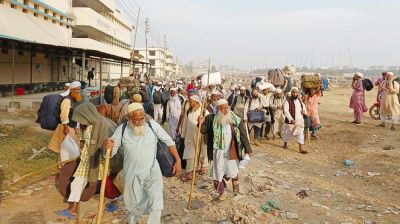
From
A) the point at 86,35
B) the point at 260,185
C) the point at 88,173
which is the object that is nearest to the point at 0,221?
the point at 88,173

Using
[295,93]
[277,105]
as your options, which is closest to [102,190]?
[295,93]

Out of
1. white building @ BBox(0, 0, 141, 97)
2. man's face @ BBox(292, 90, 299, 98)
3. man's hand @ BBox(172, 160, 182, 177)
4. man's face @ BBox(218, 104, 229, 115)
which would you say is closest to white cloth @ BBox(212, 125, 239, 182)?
man's face @ BBox(218, 104, 229, 115)

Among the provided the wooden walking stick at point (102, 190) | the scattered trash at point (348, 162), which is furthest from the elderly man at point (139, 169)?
the scattered trash at point (348, 162)

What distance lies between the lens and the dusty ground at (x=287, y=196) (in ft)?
15.5

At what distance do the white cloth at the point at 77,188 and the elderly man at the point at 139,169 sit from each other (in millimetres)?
990

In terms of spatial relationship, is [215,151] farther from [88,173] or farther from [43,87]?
[43,87]

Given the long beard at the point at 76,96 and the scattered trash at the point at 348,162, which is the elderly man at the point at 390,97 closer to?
the scattered trash at the point at 348,162

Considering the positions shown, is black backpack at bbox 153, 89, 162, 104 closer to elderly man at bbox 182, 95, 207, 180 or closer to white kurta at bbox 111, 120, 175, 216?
elderly man at bbox 182, 95, 207, 180

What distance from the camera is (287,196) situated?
560cm

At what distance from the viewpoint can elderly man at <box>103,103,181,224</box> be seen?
3.63 metres

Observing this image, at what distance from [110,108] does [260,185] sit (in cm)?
305

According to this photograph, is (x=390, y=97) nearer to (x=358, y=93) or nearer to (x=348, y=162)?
(x=358, y=93)

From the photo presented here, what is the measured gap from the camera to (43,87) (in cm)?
2191

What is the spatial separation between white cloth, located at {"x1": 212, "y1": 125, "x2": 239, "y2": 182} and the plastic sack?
193 centimetres
